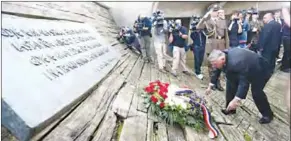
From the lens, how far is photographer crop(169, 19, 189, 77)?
3.09 feet

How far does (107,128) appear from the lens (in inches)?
38.3

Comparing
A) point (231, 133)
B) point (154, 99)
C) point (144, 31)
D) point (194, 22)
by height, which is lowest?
point (231, 133)

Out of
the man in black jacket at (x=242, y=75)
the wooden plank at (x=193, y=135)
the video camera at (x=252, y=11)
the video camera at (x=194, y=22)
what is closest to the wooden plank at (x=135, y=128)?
the wooden plank at (x=193, y=135)

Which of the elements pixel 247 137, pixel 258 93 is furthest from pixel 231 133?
pixel 258 93

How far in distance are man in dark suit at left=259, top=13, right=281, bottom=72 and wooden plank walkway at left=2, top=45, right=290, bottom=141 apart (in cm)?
9

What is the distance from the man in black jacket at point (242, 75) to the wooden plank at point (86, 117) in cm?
38

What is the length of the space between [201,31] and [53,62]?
48 centimetres

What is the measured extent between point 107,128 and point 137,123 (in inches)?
5.2

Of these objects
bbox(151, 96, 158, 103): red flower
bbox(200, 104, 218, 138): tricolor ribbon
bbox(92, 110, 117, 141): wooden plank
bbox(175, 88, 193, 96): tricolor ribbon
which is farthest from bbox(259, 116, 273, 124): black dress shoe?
bbox(92, 110, 117, 141): wooden plank

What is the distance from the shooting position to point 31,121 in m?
0.75

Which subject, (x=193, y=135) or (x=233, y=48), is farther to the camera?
(x=193, y=135)

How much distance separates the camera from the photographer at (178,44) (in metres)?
0.94

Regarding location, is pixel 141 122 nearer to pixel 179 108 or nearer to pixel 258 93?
pixel 179 108

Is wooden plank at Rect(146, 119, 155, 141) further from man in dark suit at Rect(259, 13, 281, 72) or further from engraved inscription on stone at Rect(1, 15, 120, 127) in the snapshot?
man in dark suit at Rect(259, 13, 281, 72)
